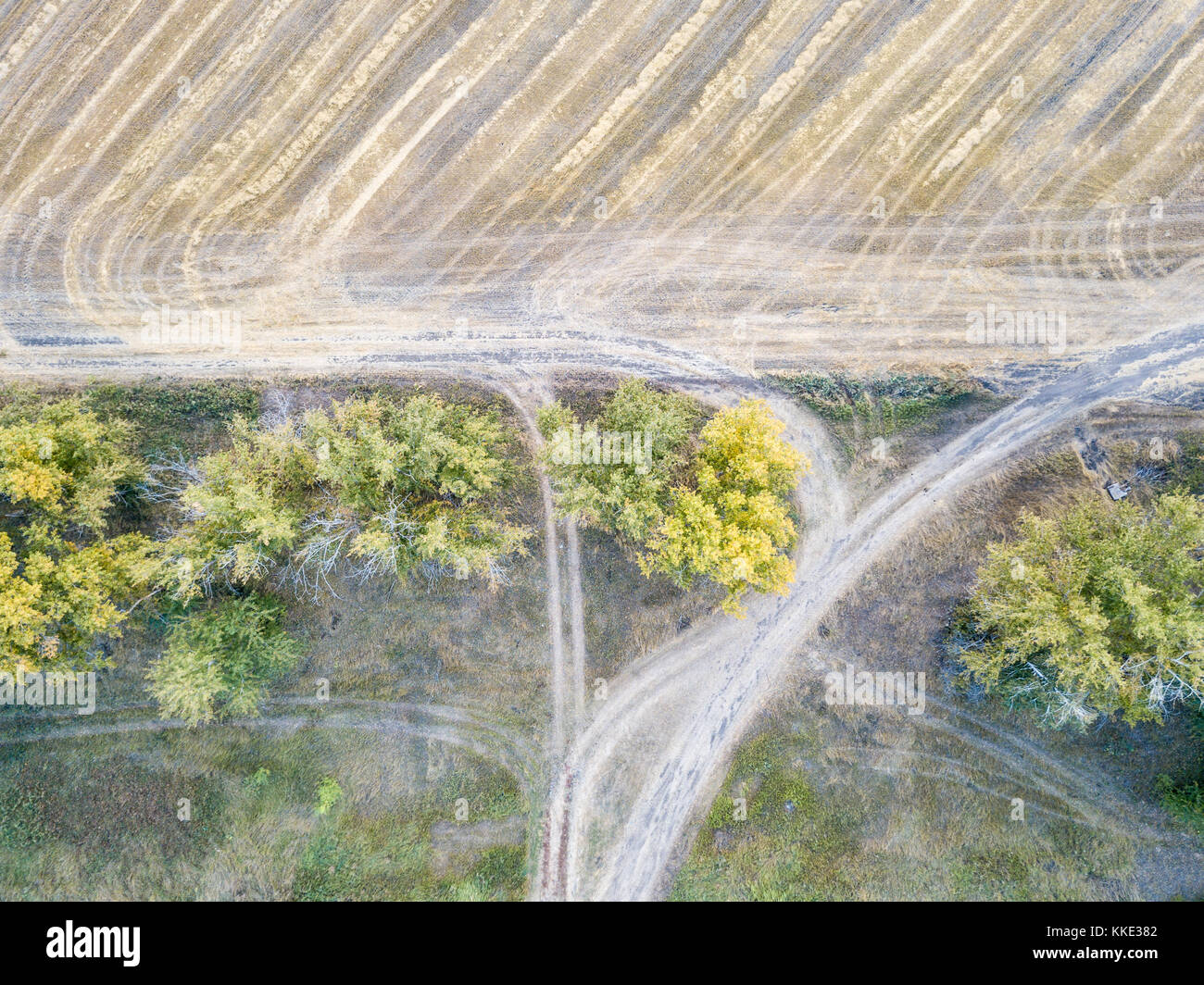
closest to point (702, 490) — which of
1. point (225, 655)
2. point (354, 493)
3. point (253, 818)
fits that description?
point (354, 493)

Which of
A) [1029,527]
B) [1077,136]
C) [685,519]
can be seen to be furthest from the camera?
[1077,136]

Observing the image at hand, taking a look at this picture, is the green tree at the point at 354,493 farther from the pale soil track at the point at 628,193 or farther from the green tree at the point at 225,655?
the pale soil track at the point at 628,193

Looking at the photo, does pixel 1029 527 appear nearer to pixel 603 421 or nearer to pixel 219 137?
pixel 603 421

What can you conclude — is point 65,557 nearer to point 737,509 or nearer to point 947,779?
point 737,509

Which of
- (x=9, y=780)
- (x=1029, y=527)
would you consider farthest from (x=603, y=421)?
(x=9, y=780)

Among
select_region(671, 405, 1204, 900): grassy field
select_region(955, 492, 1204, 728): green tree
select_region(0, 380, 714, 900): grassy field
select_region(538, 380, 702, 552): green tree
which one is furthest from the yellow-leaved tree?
select_region(955, 492, 1204, 728): green tree

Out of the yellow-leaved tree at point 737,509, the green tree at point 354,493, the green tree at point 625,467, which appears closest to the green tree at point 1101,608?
the yellow-leaved tree at point 737,509
